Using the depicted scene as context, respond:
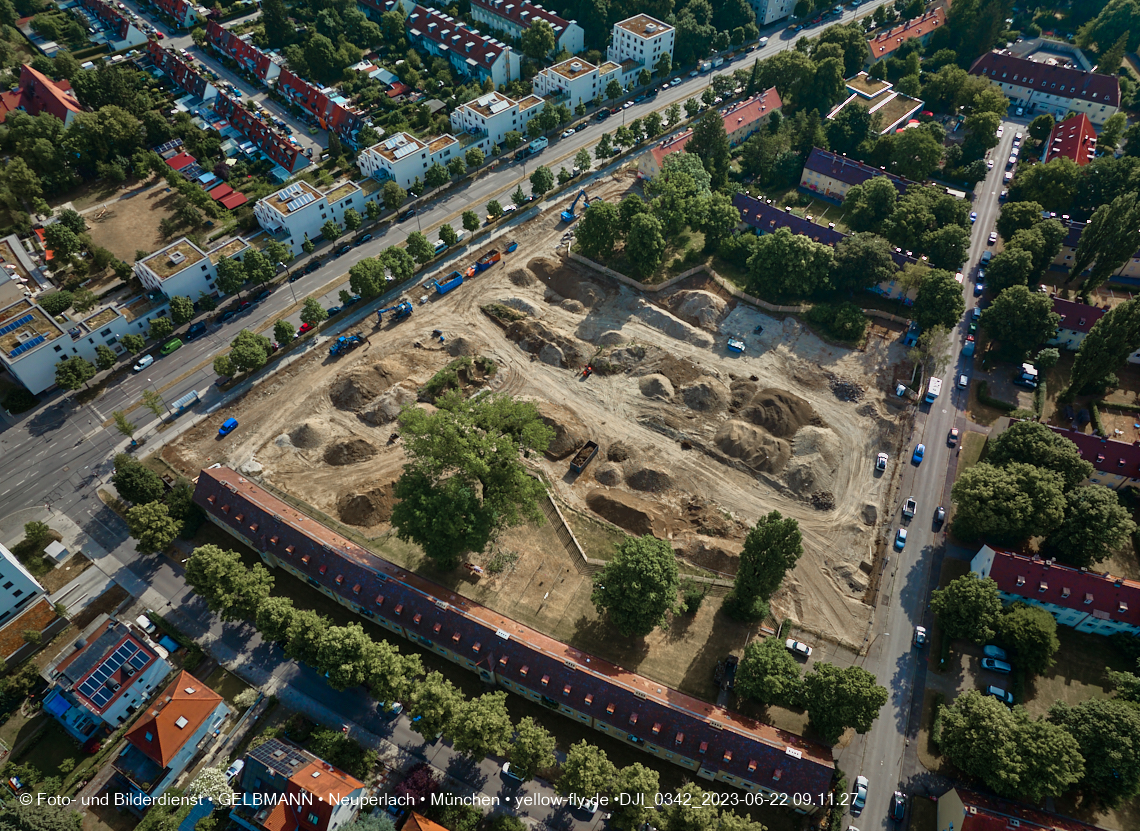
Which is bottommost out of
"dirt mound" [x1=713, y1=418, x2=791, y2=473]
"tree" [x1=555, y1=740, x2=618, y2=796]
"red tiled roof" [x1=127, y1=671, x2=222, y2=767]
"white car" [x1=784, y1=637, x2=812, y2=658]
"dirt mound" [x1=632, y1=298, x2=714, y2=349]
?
"white car" [x1=784, y1=637, x2=812, y2=658]

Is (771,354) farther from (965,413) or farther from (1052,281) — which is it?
(1052,281)

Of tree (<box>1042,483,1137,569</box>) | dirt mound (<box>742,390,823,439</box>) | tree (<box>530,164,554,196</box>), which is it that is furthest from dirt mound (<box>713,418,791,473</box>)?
tree (<box>530,164,554,196</box>)

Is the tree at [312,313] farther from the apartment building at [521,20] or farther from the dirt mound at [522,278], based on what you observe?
the apartment building at [521,20]

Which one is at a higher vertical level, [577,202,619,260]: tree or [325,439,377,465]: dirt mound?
[577,202,619,260]: tree

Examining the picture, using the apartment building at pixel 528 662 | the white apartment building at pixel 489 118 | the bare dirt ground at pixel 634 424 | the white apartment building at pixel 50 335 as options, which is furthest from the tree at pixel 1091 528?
the white apartment building at pixel 50 335

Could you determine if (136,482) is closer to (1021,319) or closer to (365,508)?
(365,508)

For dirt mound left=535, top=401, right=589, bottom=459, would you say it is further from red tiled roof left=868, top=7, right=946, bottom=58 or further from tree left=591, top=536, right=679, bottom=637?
red tiled roof left=868, top=7, right=946, bottom=58
